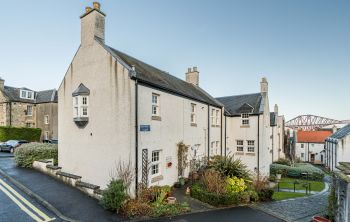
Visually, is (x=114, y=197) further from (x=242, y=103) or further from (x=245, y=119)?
(x=242, y=103)

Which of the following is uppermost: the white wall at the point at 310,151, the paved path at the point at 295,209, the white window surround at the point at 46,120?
the white window surround at the point at 46,120

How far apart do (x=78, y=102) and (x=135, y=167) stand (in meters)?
5.73

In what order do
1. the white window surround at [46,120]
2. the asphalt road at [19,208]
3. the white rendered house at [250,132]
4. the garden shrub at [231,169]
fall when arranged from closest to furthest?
the asphalt road at [19,208], the garden shrub at [231,169], the white rendered house at [250,132], the white window surround at [46,120]

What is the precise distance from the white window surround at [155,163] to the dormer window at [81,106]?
15.8 ft

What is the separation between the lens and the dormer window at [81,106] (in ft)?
42.7

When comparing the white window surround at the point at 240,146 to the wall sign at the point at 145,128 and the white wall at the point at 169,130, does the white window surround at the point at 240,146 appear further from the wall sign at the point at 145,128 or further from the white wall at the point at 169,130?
the wall sign at the point at 145,128

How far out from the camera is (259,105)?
79.5ft

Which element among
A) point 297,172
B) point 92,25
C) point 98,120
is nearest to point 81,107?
point 98,120

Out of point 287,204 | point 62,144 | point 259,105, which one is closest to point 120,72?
point 62,144

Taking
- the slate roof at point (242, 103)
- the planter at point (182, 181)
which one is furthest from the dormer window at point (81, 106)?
the slate roof at point (242, 103)

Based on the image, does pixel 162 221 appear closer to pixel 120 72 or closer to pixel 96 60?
pixel 120 72

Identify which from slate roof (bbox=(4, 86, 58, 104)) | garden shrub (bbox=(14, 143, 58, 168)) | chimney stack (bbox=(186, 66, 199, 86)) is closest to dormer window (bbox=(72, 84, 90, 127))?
garden shrub (bbox=(14, 143, 58, 168))

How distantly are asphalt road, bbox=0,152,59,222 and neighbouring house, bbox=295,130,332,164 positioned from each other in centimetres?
5993

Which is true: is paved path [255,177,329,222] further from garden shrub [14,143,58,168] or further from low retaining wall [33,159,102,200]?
garden shrub [14,143,58,168]
